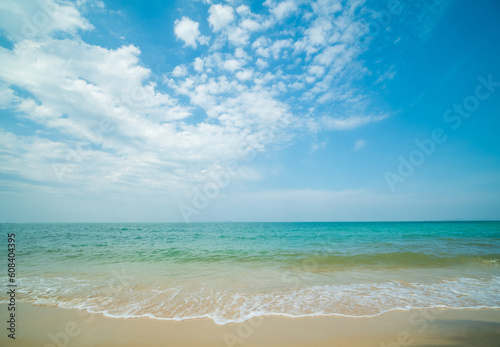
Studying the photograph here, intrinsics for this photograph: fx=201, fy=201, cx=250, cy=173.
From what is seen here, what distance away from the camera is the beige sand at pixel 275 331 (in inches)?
168

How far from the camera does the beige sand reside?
4.26 meters

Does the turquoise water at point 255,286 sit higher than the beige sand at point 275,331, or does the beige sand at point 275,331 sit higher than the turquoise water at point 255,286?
the beige sand at point 275,331

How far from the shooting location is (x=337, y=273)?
9844mm

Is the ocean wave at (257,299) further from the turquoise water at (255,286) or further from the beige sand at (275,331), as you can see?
the beige sand at (275,331)

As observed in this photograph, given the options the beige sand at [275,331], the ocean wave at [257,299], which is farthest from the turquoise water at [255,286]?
the beige sand at [275,331]

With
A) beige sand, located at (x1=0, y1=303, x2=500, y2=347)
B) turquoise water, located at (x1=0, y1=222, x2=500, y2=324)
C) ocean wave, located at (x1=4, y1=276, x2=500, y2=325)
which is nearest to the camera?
beige sand, located at (x1=0, y1=303, x2=500, y2=347)

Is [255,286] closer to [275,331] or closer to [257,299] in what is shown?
[257,299]

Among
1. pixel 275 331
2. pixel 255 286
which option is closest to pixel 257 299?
pixel 255 286

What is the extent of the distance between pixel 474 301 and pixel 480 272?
227 inches

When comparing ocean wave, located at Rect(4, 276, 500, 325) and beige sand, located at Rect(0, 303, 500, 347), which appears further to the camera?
ocean wave, located at Rect(4, 276, 500, 325)

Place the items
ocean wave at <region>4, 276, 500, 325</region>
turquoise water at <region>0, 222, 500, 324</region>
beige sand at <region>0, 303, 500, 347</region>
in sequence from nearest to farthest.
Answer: beige sand at <region>0, 303, 500, 347</region> → ocean wave at <region>4, 276, 500, 325</region> → turquoise water at <region>0, 222, 500, 324</region>

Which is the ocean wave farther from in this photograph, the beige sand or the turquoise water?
the beige sand

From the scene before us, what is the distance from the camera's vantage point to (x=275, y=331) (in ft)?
15.4

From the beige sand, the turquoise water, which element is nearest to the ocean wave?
the turquoise water
